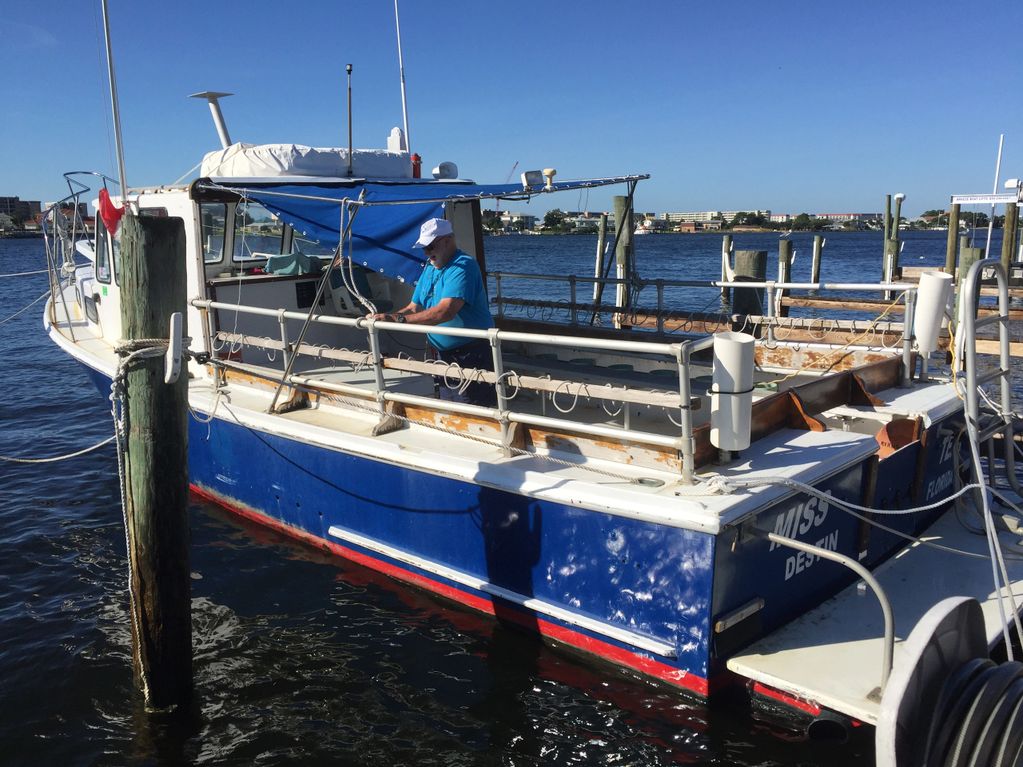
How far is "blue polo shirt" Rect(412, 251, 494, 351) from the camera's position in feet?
19.1

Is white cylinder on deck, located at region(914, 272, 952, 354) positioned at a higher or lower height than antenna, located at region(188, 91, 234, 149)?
lower

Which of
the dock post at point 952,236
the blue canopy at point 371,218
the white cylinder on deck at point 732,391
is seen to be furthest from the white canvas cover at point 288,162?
the dock post at point 952,236

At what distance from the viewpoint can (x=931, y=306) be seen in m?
5.88

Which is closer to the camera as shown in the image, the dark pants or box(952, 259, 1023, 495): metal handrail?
box(952, 259, 1023, 495): metal handrail

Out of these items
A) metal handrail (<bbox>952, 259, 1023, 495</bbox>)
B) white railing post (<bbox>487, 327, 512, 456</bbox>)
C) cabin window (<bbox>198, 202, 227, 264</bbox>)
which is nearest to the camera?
metal handrail (<bbox>952, 259, 1023, 495</bbox>)

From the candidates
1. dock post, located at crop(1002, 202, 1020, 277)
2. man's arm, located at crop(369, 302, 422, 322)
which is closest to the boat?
man's arm, located at crop(369, 302, 422, 322)

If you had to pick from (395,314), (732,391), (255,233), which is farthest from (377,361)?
(255,233)

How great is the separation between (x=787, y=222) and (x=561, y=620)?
154 metres

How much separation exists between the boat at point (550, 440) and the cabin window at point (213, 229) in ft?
0.09

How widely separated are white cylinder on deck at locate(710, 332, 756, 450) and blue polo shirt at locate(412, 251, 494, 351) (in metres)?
2.01

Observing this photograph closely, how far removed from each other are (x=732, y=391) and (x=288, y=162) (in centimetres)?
557

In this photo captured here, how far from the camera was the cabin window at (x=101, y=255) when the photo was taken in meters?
9.02

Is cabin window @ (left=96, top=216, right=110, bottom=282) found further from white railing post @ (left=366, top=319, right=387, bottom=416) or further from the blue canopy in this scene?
white railing post @ (left=366, top=319, right=387, bottom=416)

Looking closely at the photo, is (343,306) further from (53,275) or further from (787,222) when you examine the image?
(787,222)
